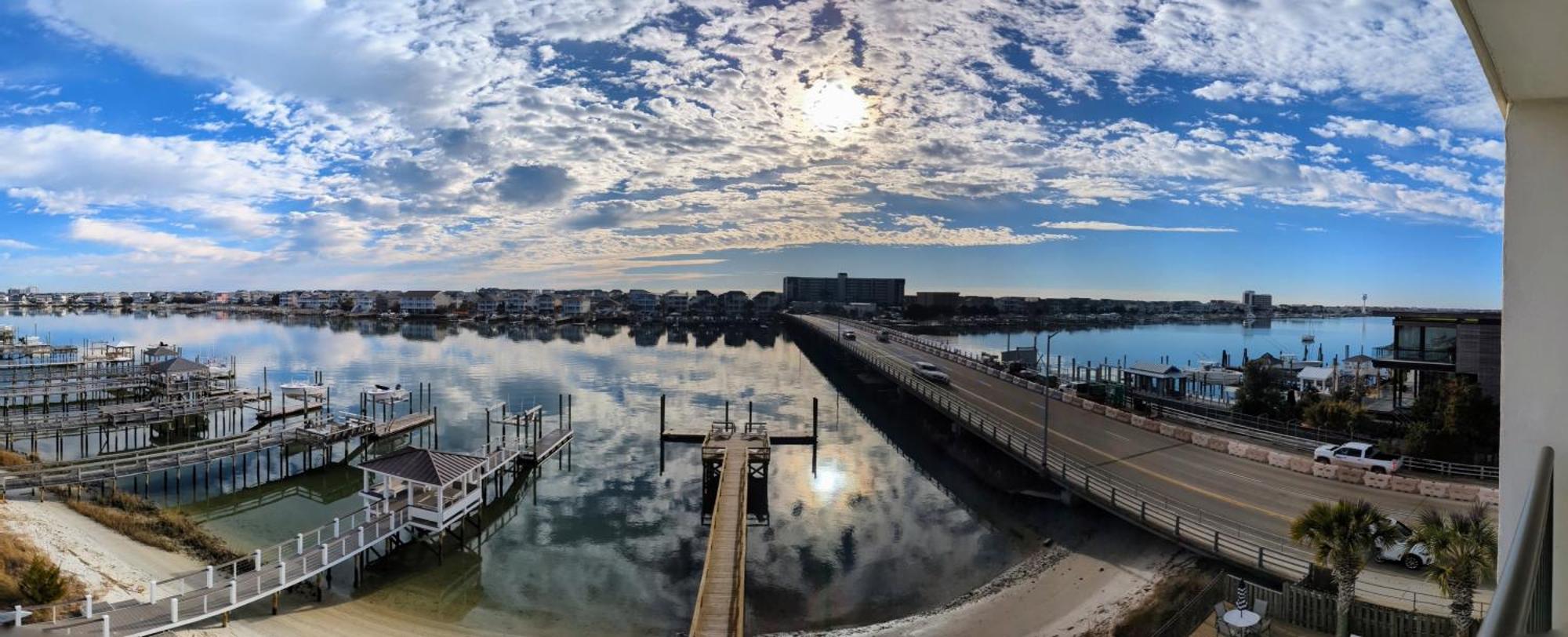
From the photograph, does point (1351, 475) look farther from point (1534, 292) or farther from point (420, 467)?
point (420, 467)

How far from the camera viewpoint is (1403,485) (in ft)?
65.6

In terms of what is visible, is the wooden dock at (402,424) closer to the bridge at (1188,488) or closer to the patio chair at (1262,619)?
the bridge at (1188,488)

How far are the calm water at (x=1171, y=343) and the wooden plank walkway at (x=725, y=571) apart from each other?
261 ft

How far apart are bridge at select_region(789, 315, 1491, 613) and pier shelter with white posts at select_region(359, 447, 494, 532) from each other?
18.8 metres

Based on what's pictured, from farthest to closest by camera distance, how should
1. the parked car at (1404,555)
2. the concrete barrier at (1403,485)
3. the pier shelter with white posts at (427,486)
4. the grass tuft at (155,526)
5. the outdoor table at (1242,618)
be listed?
the pier shelter with white posts at (427,486)
the grass tuft at (155,526)
the concrete barrier at (1403,485)
the parked car at (1404,555)
the outdoor table at (1242,618)

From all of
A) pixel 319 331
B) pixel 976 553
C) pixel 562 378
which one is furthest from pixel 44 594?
pixel 319 331

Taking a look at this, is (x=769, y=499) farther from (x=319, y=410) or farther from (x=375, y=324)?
(x=375, y=324)

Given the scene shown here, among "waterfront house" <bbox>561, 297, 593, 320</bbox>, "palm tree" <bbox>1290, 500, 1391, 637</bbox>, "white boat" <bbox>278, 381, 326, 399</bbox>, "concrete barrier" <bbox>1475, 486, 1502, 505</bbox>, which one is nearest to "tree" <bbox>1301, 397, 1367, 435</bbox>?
"concrete barrier" <bbox>1475, 486, 1502, 505</bbox>

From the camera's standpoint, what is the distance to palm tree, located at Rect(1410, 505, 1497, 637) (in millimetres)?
11078

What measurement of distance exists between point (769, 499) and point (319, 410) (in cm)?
3135

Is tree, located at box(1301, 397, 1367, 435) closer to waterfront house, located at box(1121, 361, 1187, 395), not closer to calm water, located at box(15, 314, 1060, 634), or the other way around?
calm water, located at box(15, 314, 1060, 634)

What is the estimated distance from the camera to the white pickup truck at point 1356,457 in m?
22.1

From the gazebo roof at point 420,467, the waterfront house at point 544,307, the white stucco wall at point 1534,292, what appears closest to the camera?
the white stucco wall at point 1534,292

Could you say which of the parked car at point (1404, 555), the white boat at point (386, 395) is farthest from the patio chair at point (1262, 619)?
the white boat at point (386, 395)
